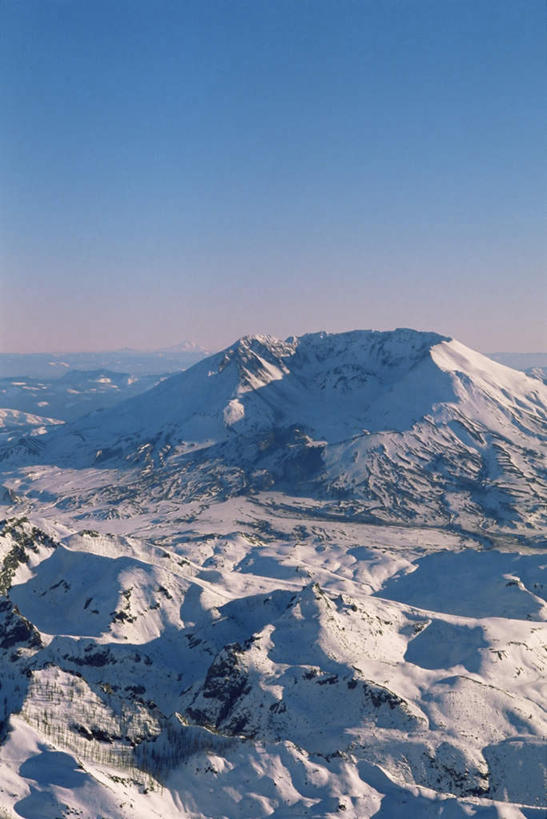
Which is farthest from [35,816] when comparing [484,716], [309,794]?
[484,716]

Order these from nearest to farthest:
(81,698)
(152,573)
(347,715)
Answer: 1. (81,698)
2. (347,715)
3. (152,573)

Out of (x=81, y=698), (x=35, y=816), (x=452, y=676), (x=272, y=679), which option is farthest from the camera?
(x=452, y=676)

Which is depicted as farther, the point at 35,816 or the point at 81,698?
the point at 81,698

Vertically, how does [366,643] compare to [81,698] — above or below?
below

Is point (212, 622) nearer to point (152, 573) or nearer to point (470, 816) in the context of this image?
point (152, 573)

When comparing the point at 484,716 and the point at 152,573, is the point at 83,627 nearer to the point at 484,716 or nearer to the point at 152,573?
the point at 152,573

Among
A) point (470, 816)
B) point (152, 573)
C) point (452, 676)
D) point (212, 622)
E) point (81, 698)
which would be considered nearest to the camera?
point (470, 816)

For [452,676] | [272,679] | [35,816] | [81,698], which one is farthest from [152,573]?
[35,816]

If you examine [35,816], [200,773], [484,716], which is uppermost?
[35,816]

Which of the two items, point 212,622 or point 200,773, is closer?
point 200,773
